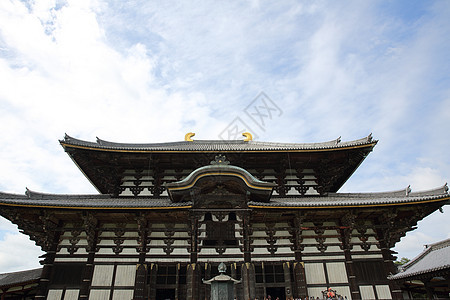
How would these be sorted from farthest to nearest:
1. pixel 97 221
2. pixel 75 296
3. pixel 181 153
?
pixel 181 153, pixel 97 221, pixel 75 296

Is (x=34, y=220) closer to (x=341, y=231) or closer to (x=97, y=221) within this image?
(x=97, y=221)

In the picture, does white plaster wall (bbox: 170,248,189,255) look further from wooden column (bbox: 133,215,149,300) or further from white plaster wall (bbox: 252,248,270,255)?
white plaster wall (bbox: 252,248,270,255)

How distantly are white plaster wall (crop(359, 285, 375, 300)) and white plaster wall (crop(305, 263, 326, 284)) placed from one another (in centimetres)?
193

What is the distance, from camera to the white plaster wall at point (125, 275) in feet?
46.3

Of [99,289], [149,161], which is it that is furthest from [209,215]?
[99,289]

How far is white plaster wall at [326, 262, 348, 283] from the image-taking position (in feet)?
46.8

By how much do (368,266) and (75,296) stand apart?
15.1m

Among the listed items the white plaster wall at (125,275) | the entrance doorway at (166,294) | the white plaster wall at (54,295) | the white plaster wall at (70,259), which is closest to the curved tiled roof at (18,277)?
the white plaster wall at (54,295)

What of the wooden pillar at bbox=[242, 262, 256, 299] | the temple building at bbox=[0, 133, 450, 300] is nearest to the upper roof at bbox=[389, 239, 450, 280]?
the temple building at bbox=[0, 133, 450, 300]

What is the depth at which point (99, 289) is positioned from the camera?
1395 cm

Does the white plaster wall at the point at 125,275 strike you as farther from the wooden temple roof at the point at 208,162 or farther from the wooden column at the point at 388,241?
the wooden column at the point at 388,241

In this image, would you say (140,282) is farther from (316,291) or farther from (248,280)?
(316,291)

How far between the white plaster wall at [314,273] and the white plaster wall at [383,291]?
108 inches

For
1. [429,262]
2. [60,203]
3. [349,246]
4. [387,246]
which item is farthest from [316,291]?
[60,203]
